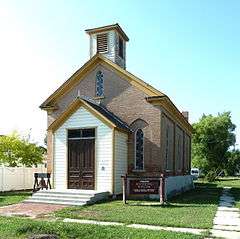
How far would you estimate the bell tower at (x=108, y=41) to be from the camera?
84.6 feet

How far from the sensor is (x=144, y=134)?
75.2 ft

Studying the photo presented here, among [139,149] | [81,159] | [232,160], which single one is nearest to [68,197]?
[81,159]

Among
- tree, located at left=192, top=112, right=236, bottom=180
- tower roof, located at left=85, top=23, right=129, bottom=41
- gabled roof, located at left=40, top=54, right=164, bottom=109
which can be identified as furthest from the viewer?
tree, located at left=192, top=112, right=236, bottom=180

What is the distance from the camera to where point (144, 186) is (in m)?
19.5

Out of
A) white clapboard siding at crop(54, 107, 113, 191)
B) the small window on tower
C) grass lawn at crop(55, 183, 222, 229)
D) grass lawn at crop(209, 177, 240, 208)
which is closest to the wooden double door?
white clapboard siding at crop(54, 107, 113, 191)

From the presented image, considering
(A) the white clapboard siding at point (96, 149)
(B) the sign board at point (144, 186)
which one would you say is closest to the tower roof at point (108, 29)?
(A) the white clapboard siding at point (96, 149)

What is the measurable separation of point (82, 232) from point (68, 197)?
8076 mm

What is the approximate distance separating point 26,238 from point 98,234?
6.13 feet

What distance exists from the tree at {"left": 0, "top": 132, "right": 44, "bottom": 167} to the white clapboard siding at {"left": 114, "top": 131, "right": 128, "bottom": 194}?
32.9ft

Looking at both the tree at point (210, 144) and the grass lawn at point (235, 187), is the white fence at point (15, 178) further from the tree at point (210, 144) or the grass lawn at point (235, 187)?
the tree at point (210, 144)

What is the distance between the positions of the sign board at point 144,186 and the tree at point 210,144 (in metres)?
48.3

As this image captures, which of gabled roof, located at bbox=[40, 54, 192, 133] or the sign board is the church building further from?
the sign board

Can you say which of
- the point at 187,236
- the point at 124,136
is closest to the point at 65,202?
the point at 124,136

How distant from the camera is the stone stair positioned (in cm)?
1873
